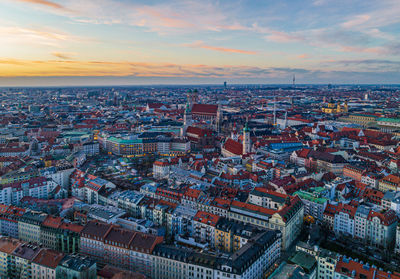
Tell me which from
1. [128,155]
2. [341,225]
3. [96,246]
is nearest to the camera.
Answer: [96,246]

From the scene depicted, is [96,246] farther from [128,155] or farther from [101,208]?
[128,155]

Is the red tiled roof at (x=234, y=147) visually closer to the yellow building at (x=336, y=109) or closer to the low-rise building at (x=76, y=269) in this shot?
the low-rise building at (x=76, y=269)

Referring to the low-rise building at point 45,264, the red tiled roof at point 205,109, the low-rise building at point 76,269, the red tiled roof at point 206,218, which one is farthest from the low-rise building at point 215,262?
the red tiled roof at point 205,109

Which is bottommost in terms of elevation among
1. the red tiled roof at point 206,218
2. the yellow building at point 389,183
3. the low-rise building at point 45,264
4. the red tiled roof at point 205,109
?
the low-rise building at point 45,264

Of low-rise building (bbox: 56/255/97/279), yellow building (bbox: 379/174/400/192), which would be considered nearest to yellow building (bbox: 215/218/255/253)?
low-rise building (bbox: 56/255/97/279)

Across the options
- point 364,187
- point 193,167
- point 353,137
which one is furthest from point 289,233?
point 353,137

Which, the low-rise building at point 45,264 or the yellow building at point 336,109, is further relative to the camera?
the yellow building at point 336,109

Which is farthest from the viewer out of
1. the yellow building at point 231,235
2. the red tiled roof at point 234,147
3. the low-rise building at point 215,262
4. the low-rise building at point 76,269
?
the red tiled roof at point 234,147

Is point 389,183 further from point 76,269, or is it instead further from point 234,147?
point 76,269

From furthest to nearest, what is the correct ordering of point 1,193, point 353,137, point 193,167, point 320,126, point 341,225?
point 320,126 → point 353,137 → point 193,167 → point 1,193 → point 341,225

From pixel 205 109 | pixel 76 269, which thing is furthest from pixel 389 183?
pixel 205 109

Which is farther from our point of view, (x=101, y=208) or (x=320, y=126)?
(x=320, y=126)
